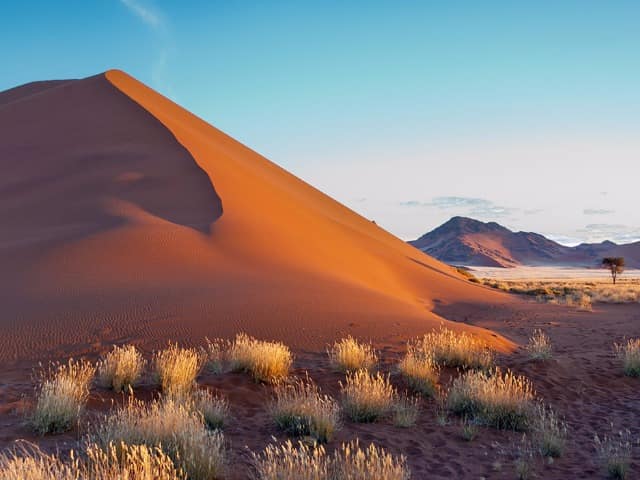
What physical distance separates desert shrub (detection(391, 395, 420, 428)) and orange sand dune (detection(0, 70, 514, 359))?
459cm

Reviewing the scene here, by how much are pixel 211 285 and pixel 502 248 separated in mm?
160305

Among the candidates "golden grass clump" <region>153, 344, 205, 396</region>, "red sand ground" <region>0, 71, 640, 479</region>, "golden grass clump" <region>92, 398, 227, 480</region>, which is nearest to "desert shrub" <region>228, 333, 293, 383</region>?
"red sand ground" <region>0, 71, 640, 479</region>

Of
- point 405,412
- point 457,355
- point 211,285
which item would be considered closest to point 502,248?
point 211,285

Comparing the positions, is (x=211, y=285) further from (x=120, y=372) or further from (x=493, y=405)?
(x=493, y=405)

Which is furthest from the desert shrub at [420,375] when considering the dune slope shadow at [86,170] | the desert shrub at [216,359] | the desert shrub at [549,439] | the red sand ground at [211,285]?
the dune slope shadow at [86,170]

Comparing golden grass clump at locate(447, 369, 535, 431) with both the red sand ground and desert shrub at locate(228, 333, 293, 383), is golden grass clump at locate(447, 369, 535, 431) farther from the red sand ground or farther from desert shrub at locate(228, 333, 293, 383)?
desert shrub at locate(228, 333, 293, 383)

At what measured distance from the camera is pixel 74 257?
723 inches

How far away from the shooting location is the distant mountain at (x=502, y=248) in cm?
14875

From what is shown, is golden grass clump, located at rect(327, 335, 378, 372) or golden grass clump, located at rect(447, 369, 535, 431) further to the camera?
golden grass clump, located at rect(327, 335, 378, 372)

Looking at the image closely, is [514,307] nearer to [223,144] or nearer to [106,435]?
[106,435]

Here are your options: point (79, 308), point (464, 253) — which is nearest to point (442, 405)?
point (79, 308)

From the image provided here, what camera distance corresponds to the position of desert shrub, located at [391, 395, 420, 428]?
805cm

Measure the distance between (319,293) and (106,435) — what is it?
11403mm

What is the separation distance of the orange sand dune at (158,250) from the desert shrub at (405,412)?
4.59 metres
